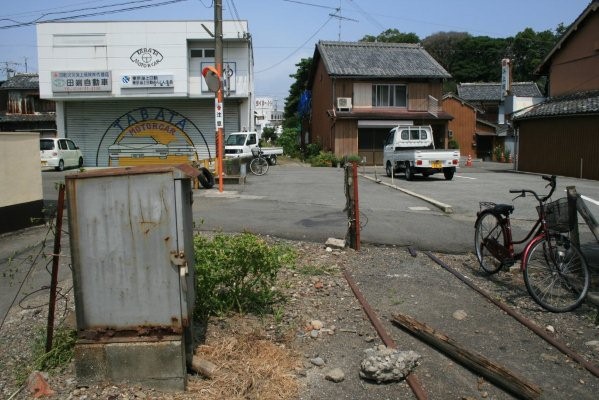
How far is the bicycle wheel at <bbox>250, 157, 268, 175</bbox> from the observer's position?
22.5 m

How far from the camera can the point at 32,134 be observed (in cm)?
899

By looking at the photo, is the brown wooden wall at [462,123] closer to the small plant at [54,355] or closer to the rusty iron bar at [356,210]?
the rusty iron bar at [356,210]

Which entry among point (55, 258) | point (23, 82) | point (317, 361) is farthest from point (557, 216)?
point (23, 82)

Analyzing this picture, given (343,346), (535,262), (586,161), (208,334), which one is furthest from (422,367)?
(586,161)

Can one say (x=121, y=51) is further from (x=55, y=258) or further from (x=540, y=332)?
(x=540, y=332)

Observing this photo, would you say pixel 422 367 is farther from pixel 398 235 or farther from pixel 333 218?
pixel 333 218

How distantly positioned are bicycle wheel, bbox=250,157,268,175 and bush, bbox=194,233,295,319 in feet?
57.1

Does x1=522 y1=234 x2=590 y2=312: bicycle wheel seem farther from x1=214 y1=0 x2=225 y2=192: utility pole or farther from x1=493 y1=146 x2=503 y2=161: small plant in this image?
x1=493 y1=146 x2=503 y2=161: small plant

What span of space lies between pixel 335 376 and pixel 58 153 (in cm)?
2624

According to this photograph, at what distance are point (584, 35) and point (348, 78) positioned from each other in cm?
1308

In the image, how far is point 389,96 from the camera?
34219mm

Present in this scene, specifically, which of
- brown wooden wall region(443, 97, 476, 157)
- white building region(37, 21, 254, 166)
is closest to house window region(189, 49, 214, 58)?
white building region(37, 21, 254, 166)

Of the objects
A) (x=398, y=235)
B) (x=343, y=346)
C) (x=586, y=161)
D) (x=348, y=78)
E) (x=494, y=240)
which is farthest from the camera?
(x=348, y=78)

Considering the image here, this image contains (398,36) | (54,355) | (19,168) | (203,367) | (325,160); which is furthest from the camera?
(398,36)
